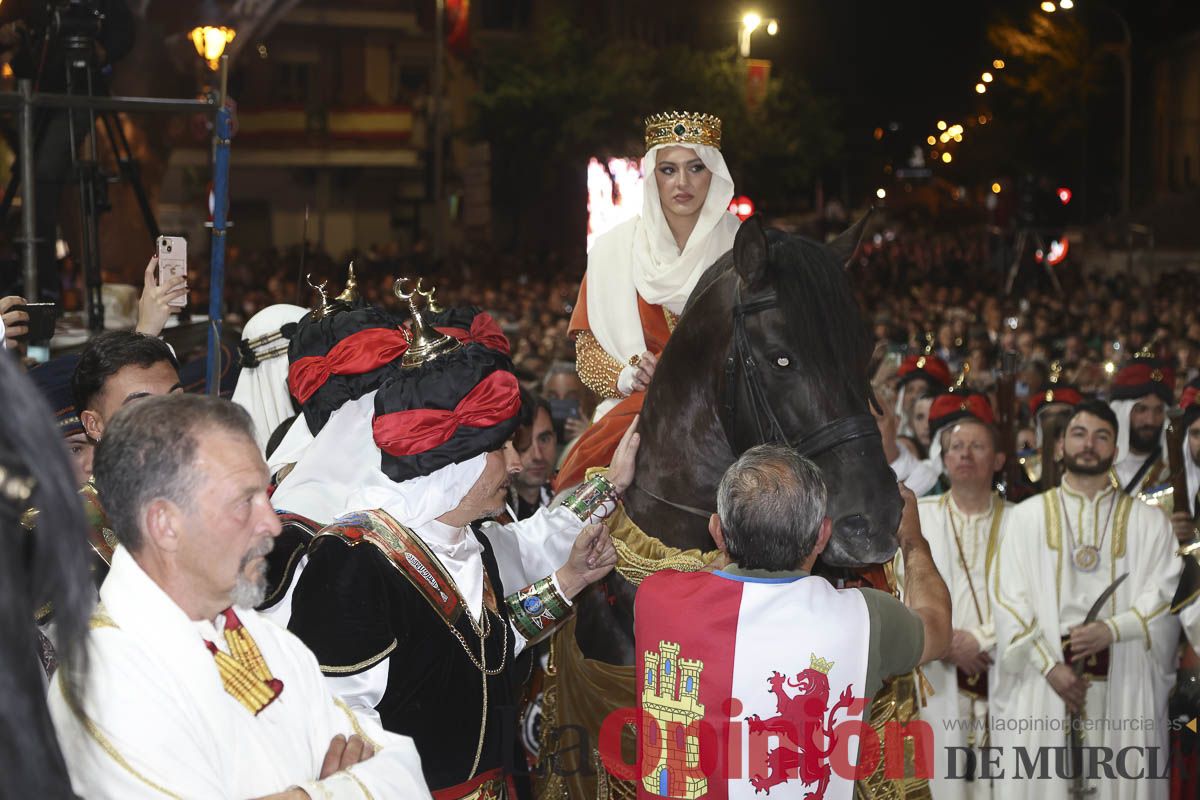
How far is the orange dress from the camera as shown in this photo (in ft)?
17.5

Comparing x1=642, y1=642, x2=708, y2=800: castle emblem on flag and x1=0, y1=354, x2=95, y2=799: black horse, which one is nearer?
x1=0, y1=354, x2=95, y2=799: black horse

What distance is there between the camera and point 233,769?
266cm

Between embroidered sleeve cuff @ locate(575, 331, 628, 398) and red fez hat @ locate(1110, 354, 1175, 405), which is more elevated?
embroidered sleeve cuff @ locate(575, 331, 628, 398)

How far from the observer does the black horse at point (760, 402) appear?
4250mm

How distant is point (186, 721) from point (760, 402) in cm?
235

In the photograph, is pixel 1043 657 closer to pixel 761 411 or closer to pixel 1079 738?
pixel 1079 738

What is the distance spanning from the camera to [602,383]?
5738mm

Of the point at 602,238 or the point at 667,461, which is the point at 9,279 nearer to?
the point at 602,238

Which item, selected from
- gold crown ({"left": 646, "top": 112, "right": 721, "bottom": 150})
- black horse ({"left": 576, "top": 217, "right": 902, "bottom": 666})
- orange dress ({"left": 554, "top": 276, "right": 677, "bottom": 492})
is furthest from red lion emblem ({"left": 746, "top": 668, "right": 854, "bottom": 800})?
gold crown ({"left": 646, "top": 112, "right": 721, "bottom": 150})

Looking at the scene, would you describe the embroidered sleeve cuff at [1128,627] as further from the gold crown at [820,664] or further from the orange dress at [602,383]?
the gold crown at [820,664]

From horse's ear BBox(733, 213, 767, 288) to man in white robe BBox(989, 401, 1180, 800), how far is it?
380 centimetres

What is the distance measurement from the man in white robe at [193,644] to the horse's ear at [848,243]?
255 cm

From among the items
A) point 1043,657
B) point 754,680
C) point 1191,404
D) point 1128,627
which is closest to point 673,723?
point 754,680

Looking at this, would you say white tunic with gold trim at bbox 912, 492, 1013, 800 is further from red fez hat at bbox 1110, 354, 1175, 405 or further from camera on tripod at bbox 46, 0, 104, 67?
camera on tripod at bbox 46, 0, 104, 67
